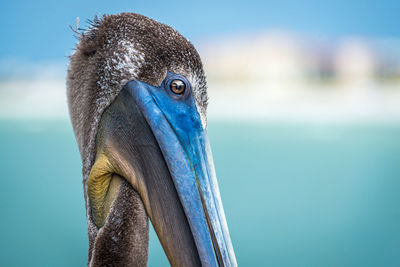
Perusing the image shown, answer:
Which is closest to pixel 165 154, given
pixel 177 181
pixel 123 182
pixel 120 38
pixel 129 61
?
pixel 177 181

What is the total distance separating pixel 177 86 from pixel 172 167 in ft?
0.91

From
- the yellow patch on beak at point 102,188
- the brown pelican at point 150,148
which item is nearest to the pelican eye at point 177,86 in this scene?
the brown pelican at point 150,148

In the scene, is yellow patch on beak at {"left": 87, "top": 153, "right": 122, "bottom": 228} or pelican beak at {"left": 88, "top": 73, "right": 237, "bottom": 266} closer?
pelican beak at {"left": 88, "top": 73, "right": 237, "bottom": 266}

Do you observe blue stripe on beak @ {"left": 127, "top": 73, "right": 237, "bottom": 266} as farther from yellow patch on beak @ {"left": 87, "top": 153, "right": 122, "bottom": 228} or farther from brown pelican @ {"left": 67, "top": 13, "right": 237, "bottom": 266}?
yellow patch on beak @ {"left": 87, "top": 153, "right": 122, "bottom": 228}

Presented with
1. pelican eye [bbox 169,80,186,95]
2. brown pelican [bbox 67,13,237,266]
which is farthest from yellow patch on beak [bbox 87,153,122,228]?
pelican eye [bbox 169,80,186,95]

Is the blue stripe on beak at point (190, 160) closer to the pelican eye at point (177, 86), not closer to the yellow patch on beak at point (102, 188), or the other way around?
the pelican eye at point (177, 86)

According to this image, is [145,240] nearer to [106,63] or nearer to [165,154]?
[165,154]

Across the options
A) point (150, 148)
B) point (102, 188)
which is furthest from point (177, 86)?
point (102, 188)

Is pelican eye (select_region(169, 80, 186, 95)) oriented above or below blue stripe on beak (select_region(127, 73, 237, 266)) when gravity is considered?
above

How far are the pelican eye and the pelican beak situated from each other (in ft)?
0.05

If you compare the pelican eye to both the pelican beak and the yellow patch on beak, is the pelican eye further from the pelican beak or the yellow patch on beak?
the yellow patch on beak

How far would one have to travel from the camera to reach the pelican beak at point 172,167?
1.18 metres

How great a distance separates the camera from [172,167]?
120 cm

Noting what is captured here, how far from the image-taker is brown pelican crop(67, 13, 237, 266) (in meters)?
1.19
